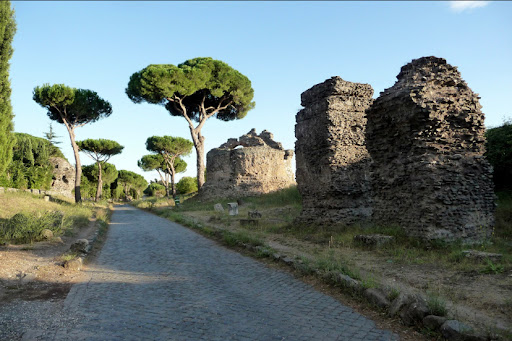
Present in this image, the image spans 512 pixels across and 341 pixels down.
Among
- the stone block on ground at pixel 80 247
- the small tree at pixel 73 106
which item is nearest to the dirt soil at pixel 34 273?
the stone block on ground at pixel 80 247

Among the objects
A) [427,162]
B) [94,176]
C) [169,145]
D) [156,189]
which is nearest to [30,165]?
[169,145]

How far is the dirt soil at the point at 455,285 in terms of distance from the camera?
11.2ft

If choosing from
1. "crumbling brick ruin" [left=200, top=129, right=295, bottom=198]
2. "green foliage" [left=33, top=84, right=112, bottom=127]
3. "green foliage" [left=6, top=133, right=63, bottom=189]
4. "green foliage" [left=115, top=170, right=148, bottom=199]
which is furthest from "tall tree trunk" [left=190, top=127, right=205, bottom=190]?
"green foliage" [left=115, top=170, right=148, bottom=199]

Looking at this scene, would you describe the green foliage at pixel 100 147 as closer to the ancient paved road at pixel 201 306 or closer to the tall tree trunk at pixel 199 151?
the tall tree trunk at pixel 199 151

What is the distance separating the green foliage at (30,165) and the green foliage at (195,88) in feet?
37.7

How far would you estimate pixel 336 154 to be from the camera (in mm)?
10672

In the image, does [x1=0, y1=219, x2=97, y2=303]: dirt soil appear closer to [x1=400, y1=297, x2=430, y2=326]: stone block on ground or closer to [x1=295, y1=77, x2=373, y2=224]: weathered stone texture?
[x1=400, y1=297, x2=430, y2=326]: stone block on ground

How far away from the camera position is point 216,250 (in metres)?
8.80

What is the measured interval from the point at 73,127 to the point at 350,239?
24.5m

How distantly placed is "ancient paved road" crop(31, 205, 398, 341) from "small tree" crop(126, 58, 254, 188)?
20.5 metres

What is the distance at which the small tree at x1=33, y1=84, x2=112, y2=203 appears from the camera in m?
24.1

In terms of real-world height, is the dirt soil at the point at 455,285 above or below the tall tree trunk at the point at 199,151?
below

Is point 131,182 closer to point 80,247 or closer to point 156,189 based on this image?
point 156,189

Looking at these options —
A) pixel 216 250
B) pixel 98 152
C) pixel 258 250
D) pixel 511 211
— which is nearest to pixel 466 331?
pixel 258 250
